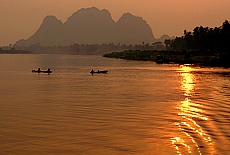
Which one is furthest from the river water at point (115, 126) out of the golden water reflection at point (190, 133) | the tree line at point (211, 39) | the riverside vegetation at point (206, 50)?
the tree line at point (211, 39)

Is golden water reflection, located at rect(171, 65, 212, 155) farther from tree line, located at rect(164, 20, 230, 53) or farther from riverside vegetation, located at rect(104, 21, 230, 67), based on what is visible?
tree line, located at rect(164, 20, 230, 53)

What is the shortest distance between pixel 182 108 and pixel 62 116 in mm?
11490

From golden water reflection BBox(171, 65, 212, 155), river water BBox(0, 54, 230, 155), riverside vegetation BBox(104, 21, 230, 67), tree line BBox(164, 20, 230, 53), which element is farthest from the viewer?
tree line BBox(164, 20, 230, 53)

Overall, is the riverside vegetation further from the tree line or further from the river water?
the river water

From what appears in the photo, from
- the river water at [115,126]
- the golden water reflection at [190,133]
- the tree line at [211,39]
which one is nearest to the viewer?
the golden water reflection at [190,133]

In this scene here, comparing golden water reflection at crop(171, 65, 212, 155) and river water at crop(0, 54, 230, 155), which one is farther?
river water at crop(0, 54, 230, 155)

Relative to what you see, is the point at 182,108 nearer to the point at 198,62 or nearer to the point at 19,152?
the point at 19,152

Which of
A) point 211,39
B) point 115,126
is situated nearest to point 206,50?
point 211,39

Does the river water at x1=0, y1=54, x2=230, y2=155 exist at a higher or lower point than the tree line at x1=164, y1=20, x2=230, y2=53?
lower

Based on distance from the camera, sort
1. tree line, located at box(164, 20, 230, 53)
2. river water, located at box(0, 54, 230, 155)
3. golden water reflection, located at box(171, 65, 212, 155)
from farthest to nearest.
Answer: tree line, located at box(164, 20, 230, 53) < river water, located at box(0, 54, 230, 155) < golden water reflection, located at box(171, 65, 212, 155)

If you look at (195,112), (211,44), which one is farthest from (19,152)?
(211,44)

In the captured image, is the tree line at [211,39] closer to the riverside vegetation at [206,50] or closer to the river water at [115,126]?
the riverside vegetation at [206,50]

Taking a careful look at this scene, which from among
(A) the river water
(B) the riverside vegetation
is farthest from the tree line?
(A) the river water

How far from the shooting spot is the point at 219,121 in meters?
27.1
